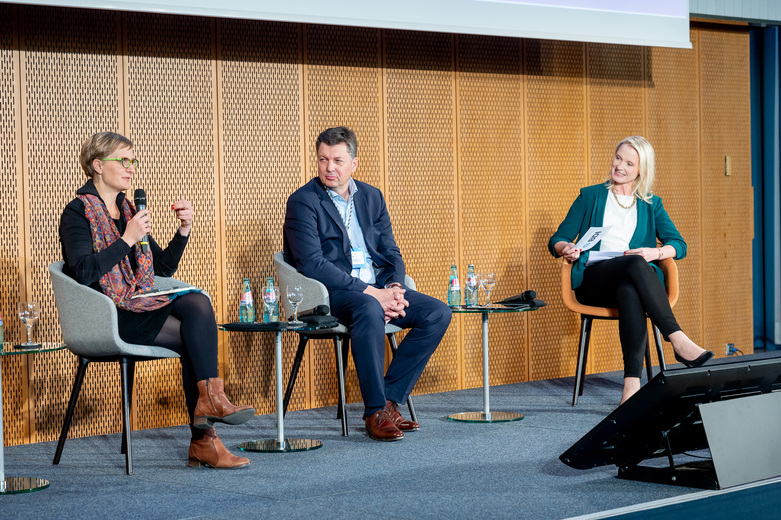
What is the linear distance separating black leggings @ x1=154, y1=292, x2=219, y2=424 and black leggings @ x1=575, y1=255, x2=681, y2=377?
183cm

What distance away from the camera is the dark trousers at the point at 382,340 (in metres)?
3.96

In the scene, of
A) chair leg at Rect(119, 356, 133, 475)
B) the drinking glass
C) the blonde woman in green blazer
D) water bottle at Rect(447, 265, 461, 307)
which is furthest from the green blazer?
chair leg at Rect(119, 356, 133, 475)

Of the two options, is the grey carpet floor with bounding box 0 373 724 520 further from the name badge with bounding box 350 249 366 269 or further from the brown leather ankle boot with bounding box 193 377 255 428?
the name badge with bounding box 350 249 366 269

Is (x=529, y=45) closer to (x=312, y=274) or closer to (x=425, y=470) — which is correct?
(x=312, y=274)

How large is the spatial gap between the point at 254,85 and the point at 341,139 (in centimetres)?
74

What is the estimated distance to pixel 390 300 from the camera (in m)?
4.12

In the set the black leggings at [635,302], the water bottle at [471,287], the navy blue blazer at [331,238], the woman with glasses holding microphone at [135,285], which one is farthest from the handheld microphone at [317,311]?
the black leggings at [635,302]

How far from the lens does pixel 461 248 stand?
5.37 metres

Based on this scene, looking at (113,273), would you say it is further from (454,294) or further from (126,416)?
(454,294)

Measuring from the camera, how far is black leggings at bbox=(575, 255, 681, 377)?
14.0 ft

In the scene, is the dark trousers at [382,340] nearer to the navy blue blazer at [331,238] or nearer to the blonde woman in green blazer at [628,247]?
the navy blue blazer at [331,238]

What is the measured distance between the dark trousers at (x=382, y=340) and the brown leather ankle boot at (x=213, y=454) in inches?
25.8

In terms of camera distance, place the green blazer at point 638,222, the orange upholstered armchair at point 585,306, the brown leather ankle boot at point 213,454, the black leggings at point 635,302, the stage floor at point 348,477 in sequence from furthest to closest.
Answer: the green blazer at point 638,222 < the orange upholstered armchair at point 585,306 < the black leggings at point 635,302 < the brown leather ankle boot at point 213,454 < the stage floor at point 348,477

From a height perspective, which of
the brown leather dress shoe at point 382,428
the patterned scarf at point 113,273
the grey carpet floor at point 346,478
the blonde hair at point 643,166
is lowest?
the grey carpet floor at point 346,478
